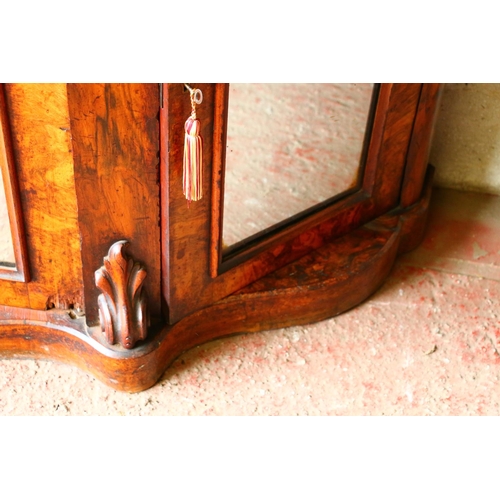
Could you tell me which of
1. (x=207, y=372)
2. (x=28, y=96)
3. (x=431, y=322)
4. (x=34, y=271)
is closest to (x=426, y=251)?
(x=431, y=322)

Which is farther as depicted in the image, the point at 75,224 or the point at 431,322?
the point at 431,322

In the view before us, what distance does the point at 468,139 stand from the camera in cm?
→ 212

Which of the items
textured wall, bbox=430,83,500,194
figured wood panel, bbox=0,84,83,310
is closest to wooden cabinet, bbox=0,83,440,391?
figured wood panel, bbox=0,84,83,310

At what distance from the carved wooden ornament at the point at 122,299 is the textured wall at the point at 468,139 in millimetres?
1098

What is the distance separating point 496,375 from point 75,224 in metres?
0.93

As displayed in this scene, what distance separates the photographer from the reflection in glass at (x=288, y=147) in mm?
1635

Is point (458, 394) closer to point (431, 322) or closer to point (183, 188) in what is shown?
point (431, 322)

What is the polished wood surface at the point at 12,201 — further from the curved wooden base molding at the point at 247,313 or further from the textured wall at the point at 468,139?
the textured wall at the point at 468,139

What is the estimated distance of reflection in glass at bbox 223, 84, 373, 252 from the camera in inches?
64.4

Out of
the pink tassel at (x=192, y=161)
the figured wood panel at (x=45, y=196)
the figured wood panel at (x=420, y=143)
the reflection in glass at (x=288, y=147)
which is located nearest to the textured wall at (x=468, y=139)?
the figured wood panel at (x=420, y=143)

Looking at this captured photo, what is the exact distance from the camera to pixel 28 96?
122cm

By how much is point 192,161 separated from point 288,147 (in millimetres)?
616

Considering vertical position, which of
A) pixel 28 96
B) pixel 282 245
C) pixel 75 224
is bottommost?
pixel 282 245

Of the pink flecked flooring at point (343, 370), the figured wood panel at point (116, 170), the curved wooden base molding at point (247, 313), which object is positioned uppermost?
the figured wood panel at point (116, 170)
